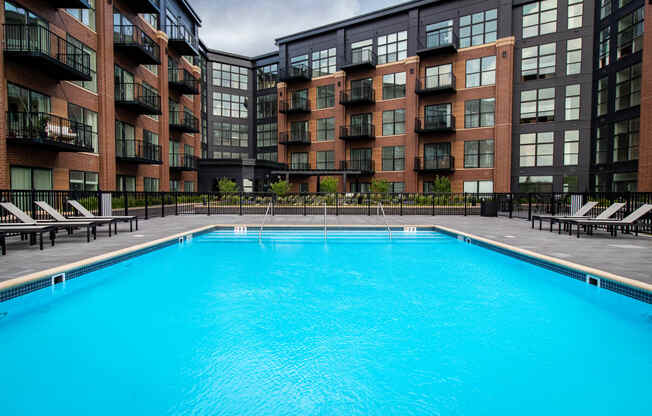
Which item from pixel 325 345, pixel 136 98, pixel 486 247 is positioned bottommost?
pixel 325 345

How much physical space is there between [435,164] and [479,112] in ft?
17.2

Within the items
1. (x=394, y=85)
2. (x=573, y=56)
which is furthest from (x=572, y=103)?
(x=394, y=85)

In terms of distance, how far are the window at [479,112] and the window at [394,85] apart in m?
5.78

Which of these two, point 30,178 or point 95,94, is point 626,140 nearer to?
point 95,94

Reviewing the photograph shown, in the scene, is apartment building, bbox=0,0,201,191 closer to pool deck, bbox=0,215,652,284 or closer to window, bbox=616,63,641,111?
pool deck, bbox=0,215,652,284

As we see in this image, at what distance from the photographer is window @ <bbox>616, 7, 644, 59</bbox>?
70.4 ft

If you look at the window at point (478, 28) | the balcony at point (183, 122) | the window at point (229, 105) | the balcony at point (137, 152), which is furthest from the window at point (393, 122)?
the balcony at point (137, 152)

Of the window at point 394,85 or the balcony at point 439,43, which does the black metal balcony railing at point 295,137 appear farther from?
the balcony at point 439,43

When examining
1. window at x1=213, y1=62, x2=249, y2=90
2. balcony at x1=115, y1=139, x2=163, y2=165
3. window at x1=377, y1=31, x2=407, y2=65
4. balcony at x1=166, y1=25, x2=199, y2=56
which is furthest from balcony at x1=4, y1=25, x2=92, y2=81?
window at x1=213, y1=62, x2=249, y2=90

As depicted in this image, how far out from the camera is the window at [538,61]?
1043 inches

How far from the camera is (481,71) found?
93.7ft

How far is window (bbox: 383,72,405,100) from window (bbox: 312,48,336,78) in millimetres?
5904

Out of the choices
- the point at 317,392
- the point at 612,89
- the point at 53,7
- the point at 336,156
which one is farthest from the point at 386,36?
the point at 317,392

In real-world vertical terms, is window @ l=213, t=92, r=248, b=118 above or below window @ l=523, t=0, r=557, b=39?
below
